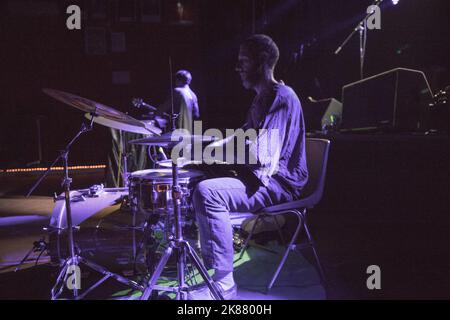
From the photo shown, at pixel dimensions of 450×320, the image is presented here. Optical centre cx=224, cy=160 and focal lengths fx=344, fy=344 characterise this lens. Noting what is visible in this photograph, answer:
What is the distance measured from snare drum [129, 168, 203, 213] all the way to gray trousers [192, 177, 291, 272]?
0.32 ft

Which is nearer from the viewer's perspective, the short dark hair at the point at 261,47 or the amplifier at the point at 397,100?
the short dark hair at the point at 261,47

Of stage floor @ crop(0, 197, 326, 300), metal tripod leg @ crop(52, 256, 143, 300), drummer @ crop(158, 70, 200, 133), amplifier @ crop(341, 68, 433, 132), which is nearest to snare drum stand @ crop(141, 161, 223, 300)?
metal tripod leg @ crop(52, 256, 143, 300)

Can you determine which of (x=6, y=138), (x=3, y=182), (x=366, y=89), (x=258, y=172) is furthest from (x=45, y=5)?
(x=258, y=172)

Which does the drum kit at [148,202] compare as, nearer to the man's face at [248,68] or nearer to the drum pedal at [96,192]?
the drum pedal at [96,192]

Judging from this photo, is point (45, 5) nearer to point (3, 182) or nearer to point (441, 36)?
point (3, 182)

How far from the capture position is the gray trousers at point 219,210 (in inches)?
77.7

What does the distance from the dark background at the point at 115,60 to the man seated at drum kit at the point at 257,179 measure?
194 inches

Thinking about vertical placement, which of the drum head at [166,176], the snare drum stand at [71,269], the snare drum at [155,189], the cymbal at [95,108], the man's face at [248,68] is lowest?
the snare drum stand at [71,269]

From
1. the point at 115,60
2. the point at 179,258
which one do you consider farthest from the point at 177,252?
the point at 115,60

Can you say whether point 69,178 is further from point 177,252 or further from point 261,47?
point 261,47

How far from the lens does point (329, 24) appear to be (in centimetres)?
646

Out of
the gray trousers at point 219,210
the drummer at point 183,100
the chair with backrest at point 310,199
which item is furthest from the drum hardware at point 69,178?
the drummer at point 183,100

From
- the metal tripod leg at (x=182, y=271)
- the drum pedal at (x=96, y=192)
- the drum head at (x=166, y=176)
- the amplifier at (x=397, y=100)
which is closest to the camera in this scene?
the metal tripod leg at (x=182, y=271)
